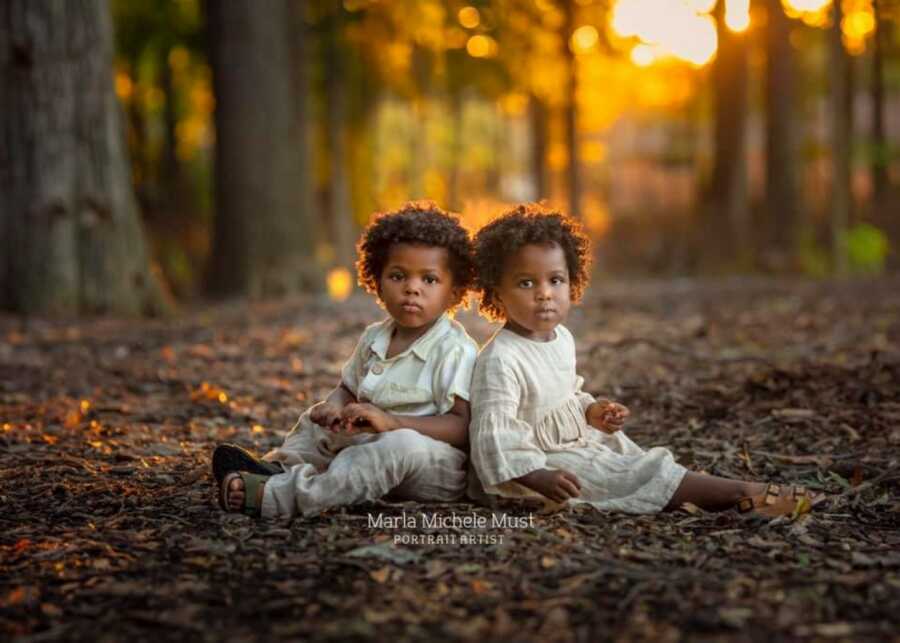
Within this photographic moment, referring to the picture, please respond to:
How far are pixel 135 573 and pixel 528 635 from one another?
4.06 ft

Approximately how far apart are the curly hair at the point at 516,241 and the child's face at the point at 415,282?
5.7 inches

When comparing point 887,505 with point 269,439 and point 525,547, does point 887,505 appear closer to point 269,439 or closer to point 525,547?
point 525,547

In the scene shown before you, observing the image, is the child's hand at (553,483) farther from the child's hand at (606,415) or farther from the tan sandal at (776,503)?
the tan sandal at (776,503)

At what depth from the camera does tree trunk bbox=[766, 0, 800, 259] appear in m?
17.6

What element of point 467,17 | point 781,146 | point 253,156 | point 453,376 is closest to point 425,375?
point 453,376

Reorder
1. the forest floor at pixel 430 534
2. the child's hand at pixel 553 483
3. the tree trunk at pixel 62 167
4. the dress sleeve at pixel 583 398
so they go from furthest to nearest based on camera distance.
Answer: the tree trunk at pixel 62 167 → the dress sleeve at pixel 583 398 → the child's hand at pixel 553 483 → the forest floor at pixel 430 534

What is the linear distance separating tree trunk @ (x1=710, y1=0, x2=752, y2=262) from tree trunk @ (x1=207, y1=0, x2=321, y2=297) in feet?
26.6

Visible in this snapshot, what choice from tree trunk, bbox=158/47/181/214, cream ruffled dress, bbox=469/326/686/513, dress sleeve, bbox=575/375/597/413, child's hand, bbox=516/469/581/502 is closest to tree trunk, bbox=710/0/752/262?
tree trunk, bbox=158/47/181/214

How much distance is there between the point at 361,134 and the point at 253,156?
13.1m

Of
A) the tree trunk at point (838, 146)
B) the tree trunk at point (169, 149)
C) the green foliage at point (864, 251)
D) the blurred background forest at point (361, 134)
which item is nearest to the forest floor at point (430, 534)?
the blurred background forest at point (361, 134)

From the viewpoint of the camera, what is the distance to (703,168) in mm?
22359

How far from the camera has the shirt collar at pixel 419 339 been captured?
14.0 ft

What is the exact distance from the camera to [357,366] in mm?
4453

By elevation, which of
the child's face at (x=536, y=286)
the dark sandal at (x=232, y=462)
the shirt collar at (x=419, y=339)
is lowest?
the dark sandal at (x=232, y=462)
